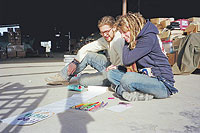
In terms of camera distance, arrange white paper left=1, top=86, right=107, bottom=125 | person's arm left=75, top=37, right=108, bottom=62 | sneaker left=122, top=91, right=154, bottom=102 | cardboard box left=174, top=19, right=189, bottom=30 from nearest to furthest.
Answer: white paper left=1, top=86, right=107, bottom=125, sneaker left=122, top=91, right=154, bottom=102, person's arm left=75, top=37, right=108, bottom=62, cardboard box left=174, top=19, right=189, bottom=30

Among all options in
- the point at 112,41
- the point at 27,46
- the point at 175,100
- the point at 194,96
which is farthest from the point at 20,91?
the point at 27,46

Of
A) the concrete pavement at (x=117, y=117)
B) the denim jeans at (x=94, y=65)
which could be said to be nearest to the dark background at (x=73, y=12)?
the denim jeans at (x=94, y=65)

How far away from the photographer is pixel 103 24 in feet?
Answer: 7.25

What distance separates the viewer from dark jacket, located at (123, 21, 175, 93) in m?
1.68

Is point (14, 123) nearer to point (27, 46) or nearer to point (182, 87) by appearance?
point (182, 87)

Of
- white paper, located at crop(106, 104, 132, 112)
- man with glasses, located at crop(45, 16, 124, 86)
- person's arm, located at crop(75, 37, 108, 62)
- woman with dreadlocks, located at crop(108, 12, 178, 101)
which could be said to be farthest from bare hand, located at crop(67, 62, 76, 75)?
white paper, located at crop(106, 104, 132, 112)

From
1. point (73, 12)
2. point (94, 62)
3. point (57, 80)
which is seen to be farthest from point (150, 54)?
point (73, 12)

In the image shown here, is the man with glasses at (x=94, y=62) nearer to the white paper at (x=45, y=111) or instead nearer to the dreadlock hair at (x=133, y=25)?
the white paper at (x=45, y=111)

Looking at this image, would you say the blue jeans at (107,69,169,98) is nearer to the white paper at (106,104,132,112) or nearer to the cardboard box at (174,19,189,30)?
the white paper at (106,104,132,112)

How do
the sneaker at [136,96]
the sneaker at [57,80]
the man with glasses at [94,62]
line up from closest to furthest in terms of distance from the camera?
the sneaker at [136,96], the man with glasses at [94,62], the sneaker at [57,80]

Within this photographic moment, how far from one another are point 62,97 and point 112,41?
35.3 inches

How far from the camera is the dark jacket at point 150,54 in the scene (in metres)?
1.68

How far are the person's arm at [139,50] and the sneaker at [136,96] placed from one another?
30 centimetres

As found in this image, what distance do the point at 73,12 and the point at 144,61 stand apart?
13.1m
